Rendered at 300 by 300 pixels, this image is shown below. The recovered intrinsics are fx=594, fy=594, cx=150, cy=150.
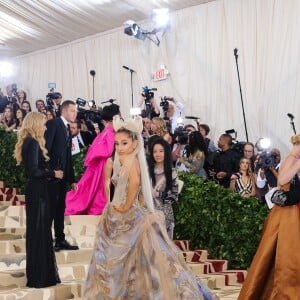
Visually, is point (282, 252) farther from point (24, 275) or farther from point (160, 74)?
point (160, 74)

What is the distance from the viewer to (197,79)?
38.4 feet

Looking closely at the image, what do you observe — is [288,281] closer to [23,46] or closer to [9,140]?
[9,140]

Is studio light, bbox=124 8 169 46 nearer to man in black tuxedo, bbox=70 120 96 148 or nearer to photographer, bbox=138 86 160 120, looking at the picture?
photographer, bbox=138 86 160 120

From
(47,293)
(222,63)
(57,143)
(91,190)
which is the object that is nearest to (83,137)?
(91,190)

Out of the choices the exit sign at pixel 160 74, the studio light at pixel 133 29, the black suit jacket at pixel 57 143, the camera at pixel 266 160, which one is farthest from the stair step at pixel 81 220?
the studio light at pixel 133 29

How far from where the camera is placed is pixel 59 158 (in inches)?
237

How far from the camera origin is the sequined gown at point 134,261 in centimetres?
409

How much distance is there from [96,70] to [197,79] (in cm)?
317

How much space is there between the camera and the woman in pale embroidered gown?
13.4ft

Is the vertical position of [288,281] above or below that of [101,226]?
below

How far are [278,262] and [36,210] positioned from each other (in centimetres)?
207

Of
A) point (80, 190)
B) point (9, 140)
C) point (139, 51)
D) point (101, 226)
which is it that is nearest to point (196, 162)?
point (80, 190)

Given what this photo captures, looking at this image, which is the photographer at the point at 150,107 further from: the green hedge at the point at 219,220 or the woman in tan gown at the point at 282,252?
the woman in tan gown at the point at 282,252

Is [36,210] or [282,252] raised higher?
[36,210]
